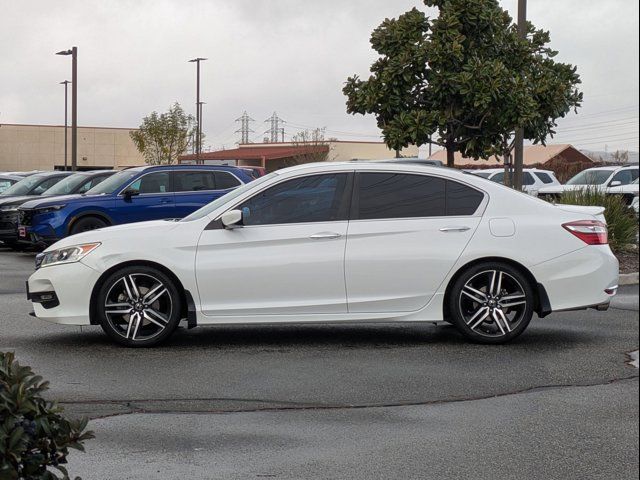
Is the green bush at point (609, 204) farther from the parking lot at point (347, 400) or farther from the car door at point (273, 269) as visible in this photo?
the car door at point (273, 269)

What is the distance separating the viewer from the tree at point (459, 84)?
21.0 m

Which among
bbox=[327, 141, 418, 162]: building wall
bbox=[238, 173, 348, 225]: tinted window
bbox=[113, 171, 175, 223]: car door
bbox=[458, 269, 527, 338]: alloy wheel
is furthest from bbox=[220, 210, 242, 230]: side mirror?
bbox=[327, 141, 418, 162]: building wall

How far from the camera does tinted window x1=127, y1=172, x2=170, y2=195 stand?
18.9 metres

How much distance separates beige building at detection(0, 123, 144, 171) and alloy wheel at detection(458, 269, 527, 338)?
5864cm

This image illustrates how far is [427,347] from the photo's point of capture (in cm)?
909

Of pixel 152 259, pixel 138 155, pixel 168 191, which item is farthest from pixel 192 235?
pixel 138 155

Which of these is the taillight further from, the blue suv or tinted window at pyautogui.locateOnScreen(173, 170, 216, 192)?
tinted window at pyautogui.locateOnScreen(173, 170, 216, 192)

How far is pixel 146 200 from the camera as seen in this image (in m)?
18.8

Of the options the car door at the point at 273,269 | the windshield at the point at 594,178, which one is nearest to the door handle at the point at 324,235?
the car door at the point at 273,269

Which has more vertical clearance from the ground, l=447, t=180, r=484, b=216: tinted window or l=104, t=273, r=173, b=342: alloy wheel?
l=447, t=180, r=484, b=216: tinted window

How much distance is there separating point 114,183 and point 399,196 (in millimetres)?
11196

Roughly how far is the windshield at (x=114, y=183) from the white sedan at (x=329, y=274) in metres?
10.2

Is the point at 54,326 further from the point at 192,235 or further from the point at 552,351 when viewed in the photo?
the point at 552,351

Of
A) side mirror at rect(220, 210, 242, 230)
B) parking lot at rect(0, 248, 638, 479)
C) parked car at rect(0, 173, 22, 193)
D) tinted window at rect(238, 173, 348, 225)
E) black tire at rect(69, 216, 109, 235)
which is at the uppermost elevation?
parked car at rect(0, 173, 22, 193)
